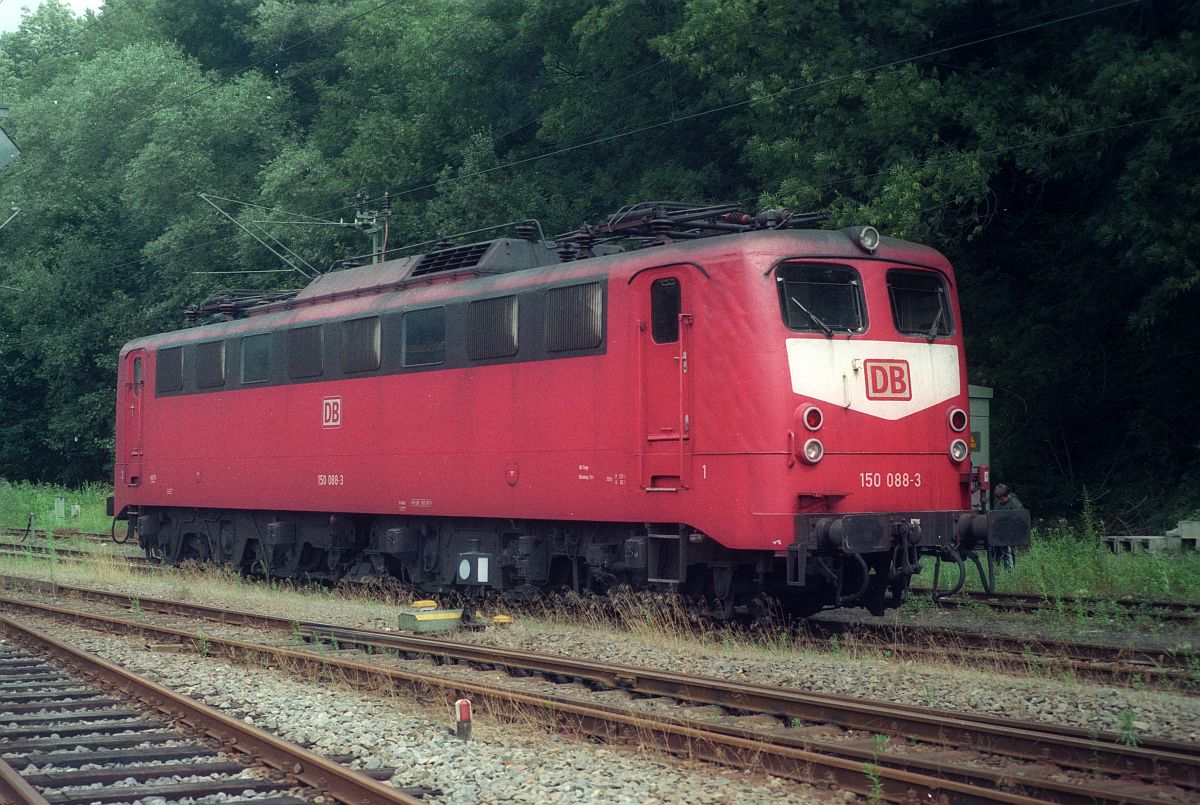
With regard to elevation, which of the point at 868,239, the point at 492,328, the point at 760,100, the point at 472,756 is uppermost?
the point at 760,100

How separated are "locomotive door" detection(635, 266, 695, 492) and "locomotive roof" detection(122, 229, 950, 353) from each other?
27 centimetres

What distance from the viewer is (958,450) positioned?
1275 centimetres

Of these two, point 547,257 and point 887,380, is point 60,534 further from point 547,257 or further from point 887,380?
point 887,380

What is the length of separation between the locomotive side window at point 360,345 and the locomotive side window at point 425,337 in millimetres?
665

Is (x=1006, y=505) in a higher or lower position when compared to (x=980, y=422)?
lower

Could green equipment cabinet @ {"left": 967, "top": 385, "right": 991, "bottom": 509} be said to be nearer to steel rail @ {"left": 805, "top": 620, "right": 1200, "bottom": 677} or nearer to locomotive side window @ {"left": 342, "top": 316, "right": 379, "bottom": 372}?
steel rail @ {"left": 805, "top": 620, "right": 1200, "bottom": 677}

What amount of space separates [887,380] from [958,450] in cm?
108

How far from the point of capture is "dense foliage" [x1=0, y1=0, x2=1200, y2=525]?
804 inches

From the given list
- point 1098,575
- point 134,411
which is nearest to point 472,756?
point 1098,575

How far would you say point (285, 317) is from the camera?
18641 mm

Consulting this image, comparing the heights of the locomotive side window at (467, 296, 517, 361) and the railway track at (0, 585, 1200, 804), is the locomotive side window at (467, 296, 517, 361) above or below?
above

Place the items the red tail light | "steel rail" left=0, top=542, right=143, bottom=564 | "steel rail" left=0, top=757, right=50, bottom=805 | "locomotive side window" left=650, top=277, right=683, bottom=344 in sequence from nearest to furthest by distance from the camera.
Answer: "steel rail" left=0, top=757, right=50, bottom=805 < "locomotive side window" left=650, top=277, right=683, bottom=344 < the red tail light < "steel rail" left=0, top=542, right=143, bottom=564

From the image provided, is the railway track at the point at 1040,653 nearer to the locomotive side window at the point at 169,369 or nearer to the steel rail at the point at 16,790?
the steel rail at the point at 16,790

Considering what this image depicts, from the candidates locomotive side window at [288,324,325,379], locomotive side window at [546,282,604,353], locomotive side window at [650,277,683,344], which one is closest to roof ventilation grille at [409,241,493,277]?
locomotive side window at [288,324,325,379]
